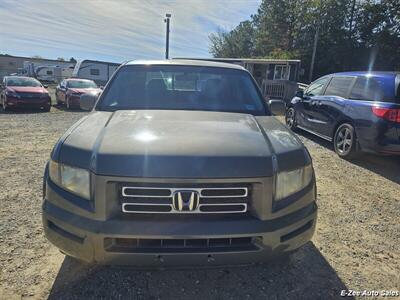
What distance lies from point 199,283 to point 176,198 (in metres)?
0.94

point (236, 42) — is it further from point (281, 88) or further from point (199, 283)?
point (199, 283)

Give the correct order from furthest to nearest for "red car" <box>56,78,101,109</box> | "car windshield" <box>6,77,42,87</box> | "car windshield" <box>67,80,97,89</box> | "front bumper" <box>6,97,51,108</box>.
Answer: "car windshield" <box>67,80,97,89</box>, "red car" <box>56,78,101,109</box>, "car windshield" <box>6,77,42,87</box>, "front bumper" <box>6,97,51,108</box>

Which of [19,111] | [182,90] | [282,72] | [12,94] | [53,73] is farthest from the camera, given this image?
[53,73]

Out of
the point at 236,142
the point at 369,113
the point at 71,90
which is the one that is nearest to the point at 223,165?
the point at 236,142

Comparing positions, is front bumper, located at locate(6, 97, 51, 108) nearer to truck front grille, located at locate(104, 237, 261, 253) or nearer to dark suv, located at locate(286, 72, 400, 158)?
dark suv, located at locate(286, 72, 400, 158)

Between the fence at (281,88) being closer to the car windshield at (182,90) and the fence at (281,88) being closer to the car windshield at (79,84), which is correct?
the car windshield at (79,84)

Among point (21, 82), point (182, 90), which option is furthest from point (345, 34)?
point (182, 90)

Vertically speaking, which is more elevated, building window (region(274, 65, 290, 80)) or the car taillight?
building window (region(274, 65, 290, 80))

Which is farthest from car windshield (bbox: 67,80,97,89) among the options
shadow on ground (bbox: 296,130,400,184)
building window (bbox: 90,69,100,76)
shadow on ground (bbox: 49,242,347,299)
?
shadow on ground (bbox: 49,242,347,299)

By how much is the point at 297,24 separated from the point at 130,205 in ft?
122

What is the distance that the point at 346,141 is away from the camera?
636cm

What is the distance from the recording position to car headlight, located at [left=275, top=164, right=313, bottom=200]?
2.14 m

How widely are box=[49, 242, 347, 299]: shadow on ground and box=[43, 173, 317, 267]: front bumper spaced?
372mm

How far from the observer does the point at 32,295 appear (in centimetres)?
236
